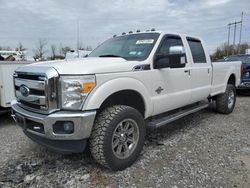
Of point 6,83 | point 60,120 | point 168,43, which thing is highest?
point 168,43

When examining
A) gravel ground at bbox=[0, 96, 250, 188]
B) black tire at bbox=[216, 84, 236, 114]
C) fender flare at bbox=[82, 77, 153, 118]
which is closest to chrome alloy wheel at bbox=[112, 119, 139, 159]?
gravel ground at bbox=[0, 96, 250, 188]

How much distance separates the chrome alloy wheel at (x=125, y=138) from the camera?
3.39 meters

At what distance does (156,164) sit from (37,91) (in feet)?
6.40

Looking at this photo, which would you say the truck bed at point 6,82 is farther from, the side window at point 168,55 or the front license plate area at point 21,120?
the side window at point 168,55

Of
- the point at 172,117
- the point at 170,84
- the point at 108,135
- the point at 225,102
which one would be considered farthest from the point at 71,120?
the point at 225,102

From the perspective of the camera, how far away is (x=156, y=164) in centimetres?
364

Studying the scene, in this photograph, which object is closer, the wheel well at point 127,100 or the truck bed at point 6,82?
the wheel well at point 127,100

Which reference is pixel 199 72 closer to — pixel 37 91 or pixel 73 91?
pixel 73 91

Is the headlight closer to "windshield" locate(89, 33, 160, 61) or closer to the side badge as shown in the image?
"windshield" locate(89, 33, 160, 61)

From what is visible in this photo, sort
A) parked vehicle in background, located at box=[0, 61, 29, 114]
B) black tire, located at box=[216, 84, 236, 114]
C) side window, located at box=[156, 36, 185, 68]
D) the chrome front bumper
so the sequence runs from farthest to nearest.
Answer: black tire, located at box=[216, 84, 236, 114]
parked vehicle in background, located at box=[0, 61, 29, 114]
side window, located at box=[156, 36, 185, 68]
the chrome front bumper

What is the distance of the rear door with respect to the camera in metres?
4.94

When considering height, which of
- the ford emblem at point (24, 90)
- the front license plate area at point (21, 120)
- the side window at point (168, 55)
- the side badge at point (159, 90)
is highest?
the side window at point (168, 55)

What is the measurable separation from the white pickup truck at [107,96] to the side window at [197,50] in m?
0.42

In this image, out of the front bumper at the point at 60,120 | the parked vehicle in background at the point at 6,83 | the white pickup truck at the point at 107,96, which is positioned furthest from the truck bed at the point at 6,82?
the front bumper at the point at 60,120
